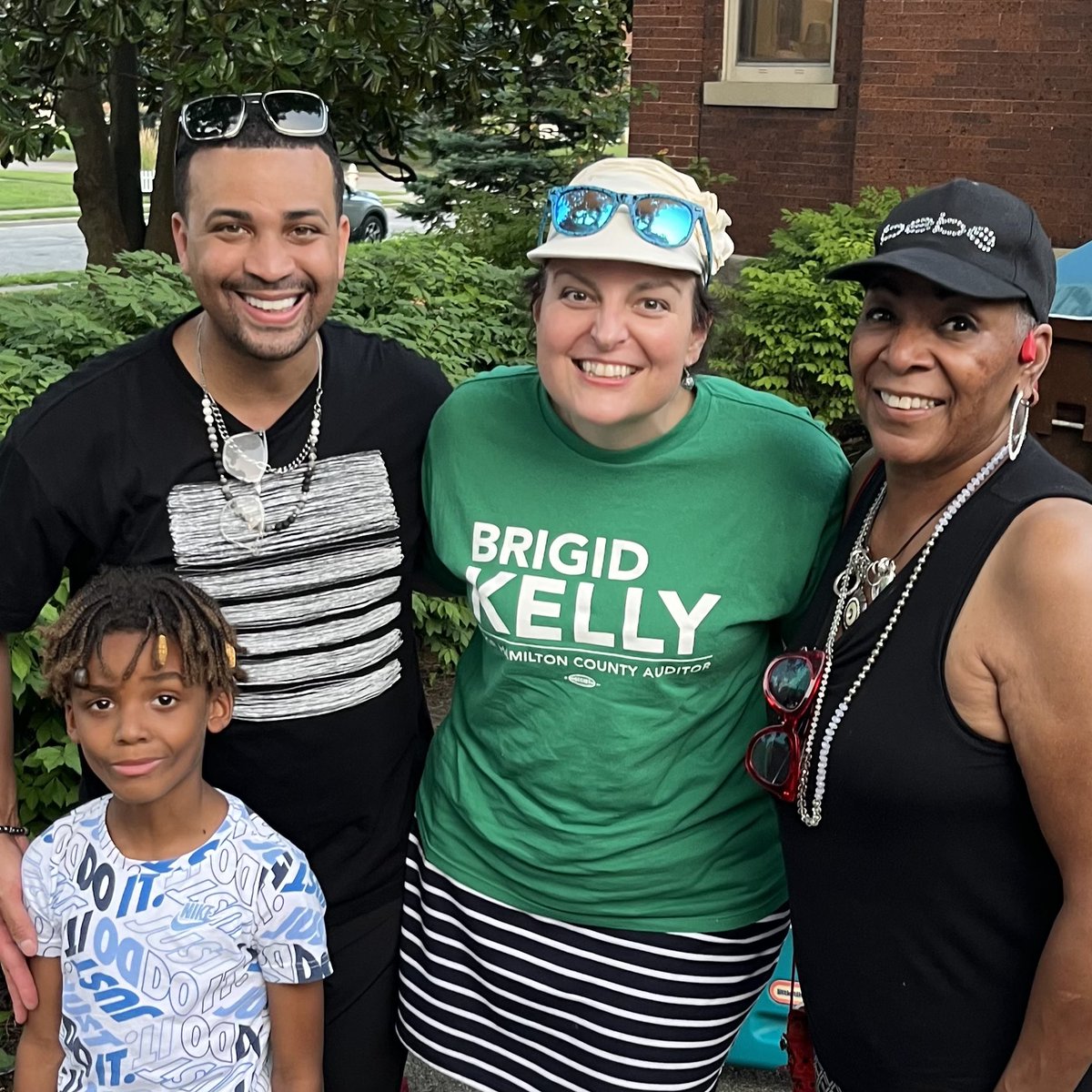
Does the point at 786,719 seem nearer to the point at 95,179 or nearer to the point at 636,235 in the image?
the point at 636,235

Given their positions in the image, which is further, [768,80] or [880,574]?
[768,80]

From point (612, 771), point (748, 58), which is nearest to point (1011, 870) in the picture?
point (612, 771)

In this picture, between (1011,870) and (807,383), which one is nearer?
(1011,870)

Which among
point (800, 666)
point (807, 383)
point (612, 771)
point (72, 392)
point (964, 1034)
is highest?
point (72, 392)

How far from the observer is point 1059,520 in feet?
5.85

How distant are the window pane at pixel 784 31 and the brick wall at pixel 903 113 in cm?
23

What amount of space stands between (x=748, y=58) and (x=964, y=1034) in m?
10.7

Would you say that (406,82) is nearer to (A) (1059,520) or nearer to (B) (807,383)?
(B) (807,383)

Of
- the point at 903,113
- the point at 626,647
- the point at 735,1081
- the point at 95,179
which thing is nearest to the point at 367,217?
the point at 903,113

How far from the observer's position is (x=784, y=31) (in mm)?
11258

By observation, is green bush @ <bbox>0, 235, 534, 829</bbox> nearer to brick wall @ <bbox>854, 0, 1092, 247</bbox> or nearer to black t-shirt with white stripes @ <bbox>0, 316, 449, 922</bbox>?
black t-shirt with white stripes @ <bbox>0, 316, 449, 922</bbox>

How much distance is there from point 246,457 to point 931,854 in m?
1.32

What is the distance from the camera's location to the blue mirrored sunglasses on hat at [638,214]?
2252 millimetres

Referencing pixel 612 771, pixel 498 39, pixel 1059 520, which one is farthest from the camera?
pixel 498 39
